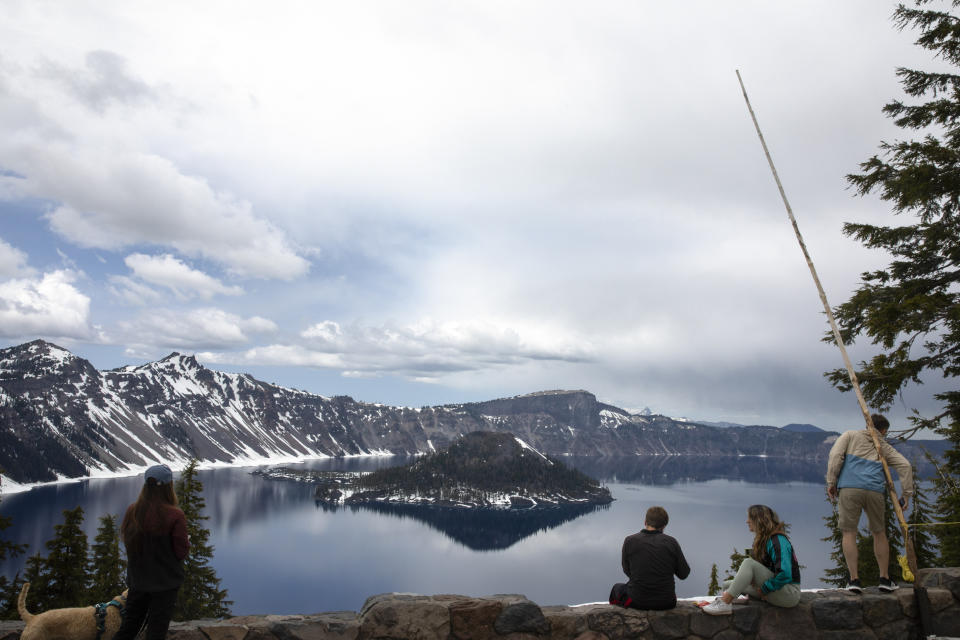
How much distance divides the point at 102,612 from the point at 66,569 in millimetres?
23967

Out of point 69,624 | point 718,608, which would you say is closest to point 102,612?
point 69,624

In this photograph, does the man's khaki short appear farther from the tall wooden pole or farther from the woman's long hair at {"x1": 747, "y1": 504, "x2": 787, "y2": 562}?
the woman's long hair at {"x1": 747, "y1": 504, "x2": 787, "y2": 562}

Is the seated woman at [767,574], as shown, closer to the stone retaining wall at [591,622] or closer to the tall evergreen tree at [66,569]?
the stone retaining wall at [591,622]

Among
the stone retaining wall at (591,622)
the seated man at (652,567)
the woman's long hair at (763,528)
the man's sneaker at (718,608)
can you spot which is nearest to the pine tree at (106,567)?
the stone retaining wall at (591,622)

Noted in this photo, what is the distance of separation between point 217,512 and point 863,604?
605 ft

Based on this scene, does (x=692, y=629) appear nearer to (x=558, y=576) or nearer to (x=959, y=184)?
(x=959, y=184)

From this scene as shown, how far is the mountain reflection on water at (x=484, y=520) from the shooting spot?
472 ft

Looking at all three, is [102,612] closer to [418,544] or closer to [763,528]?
[763,528]

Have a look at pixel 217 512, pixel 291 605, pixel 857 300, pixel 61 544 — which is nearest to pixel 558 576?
pixel 291 605

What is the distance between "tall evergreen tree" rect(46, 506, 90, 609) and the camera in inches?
924

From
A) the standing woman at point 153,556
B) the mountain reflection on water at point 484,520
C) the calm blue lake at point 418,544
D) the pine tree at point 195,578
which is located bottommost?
the mountain reflection on water at point 484,520

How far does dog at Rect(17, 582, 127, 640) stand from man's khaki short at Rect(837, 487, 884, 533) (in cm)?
920

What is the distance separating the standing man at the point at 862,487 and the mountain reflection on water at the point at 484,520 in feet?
438

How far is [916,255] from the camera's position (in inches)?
453
